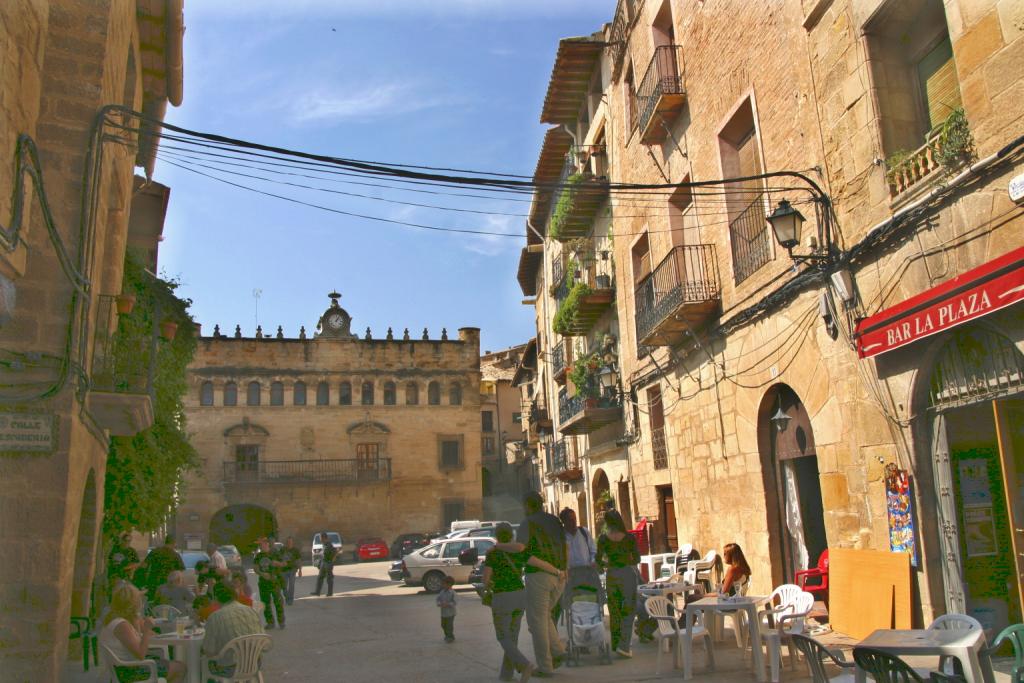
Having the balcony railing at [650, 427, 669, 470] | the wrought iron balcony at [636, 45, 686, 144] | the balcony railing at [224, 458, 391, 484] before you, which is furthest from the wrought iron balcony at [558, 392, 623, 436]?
the balcony railing at [224, 458, 391, 484]

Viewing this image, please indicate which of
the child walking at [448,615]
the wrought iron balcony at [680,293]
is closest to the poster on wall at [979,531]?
the wrought iron balcony at [680,293]

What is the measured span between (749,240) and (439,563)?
1253 cm

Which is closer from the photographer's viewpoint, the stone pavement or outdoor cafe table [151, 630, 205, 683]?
outdoor cafe table [151, 630, 205, 683]

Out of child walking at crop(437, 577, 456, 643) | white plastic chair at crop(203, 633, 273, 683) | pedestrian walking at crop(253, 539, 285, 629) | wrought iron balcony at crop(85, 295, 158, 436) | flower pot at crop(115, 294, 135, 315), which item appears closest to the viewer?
white plastic chair at crop(203, 633, 273, 683)

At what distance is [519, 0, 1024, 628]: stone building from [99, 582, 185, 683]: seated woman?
6.27m

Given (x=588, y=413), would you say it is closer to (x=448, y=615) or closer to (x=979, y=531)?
(x=448, y=615)

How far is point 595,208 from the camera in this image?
2030cm

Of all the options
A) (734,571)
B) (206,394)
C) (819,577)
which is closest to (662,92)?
(819,577)

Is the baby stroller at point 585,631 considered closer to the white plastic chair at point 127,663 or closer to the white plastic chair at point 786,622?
the white plastic chair at point 786,622

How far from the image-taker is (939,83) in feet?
26.6

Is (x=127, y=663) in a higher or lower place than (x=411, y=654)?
higher

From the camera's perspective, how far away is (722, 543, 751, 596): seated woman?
353 inches

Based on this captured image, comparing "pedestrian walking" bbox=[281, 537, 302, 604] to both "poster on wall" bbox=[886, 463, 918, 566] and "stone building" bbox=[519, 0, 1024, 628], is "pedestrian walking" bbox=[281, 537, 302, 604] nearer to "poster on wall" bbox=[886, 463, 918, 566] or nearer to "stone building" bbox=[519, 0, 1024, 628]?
"stone building" bbox=[519, 0, 1024, 628]

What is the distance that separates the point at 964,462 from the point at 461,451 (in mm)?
36380
